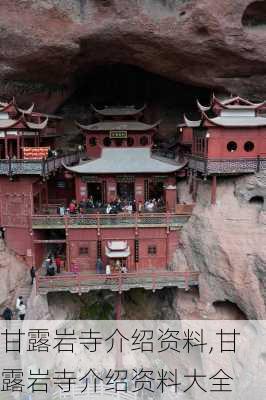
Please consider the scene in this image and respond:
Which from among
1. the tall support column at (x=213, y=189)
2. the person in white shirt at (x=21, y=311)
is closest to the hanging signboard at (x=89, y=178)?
the tall support column at (x=213, y=189)

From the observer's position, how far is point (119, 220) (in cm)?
2219

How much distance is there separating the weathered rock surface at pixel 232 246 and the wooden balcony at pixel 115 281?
103 centimetres

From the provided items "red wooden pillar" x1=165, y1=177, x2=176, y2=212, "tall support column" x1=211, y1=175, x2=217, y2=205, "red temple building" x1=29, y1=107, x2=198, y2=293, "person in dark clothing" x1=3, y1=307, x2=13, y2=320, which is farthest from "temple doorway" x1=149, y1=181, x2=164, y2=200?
"person in dark clothing" x1=3, y1=307, x2=13, y2=320

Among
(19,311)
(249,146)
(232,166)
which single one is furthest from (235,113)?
(19,311)

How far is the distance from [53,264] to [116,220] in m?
4.50

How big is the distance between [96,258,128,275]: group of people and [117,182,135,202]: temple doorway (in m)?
5.38

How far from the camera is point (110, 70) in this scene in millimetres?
30453

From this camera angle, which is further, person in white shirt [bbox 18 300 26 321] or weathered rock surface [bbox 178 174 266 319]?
person in white shirt [bbox 18 300 26 321]

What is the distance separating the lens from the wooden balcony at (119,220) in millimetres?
22047

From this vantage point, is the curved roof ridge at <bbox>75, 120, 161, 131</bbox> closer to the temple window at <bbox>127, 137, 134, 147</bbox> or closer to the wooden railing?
the temple window at <bbox>127, 137, 134, 147</bbox>

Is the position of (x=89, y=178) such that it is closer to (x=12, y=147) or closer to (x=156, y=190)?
(x=156, y=190)

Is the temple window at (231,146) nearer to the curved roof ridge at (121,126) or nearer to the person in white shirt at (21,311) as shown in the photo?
the curved roof ridge at (121,126)

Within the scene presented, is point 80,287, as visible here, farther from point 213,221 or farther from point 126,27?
point 126,27

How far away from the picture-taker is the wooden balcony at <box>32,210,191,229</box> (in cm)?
2205
